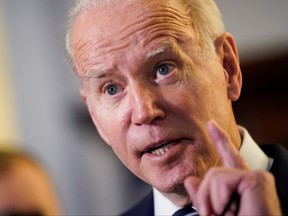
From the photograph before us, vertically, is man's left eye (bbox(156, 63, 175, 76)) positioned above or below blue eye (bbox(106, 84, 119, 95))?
above

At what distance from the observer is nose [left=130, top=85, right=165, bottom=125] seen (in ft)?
3.83

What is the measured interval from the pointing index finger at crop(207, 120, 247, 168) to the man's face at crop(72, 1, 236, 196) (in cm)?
19

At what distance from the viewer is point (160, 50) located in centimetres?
120

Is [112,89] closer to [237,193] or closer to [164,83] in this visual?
[164,83]

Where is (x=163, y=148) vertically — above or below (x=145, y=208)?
above

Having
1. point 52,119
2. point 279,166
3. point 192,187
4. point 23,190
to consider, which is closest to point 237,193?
point 192,187

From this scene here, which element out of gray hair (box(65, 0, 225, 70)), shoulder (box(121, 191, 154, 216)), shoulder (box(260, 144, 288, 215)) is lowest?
shoulder (box(121, 191, 154, 216))

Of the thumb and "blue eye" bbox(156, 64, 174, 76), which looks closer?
the thumb

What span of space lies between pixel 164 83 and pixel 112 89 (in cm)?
10

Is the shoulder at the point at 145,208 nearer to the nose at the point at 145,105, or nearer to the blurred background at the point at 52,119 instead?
the nose at the point at 145,105

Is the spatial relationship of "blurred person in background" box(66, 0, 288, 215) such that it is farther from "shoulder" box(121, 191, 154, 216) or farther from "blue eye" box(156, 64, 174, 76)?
"shoulder" box(121, 191, 154, 216)

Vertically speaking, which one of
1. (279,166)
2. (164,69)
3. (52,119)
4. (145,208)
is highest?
(164,69)

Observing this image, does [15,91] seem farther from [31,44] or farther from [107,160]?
[107,160]

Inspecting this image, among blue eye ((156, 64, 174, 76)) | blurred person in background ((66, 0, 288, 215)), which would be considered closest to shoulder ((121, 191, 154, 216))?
blurred person in background ((66, 0, 288, 215))
